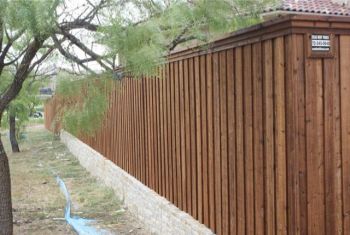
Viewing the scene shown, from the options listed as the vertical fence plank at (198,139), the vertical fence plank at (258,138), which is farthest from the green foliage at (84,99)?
the vertical fence plank at (258,138)

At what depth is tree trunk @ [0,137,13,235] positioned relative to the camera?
617cm

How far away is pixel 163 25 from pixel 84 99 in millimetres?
1225

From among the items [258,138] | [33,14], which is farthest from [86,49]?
[258,138]

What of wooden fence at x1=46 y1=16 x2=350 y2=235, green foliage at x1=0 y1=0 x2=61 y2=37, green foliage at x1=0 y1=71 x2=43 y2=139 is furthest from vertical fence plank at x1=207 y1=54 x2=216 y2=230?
green foliage at x1=0 y1=71 x2=43 y2=139

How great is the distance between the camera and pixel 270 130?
3623 mm

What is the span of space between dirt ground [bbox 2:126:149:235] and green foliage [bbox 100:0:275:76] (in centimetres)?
350

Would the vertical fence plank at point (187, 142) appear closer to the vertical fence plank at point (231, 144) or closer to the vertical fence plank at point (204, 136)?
the vertical fence plank at point (204, 136)

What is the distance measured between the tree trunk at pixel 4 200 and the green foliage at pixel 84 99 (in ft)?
6.31

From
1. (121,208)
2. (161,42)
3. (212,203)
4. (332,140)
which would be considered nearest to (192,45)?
(161,42)

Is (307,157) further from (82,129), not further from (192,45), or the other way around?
(82,129)

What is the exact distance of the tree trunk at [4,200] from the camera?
6168 mm

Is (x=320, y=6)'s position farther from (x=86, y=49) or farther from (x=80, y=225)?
(x=86, y=49)

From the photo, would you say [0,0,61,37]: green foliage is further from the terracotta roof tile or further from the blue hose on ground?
the terracotta roof tile

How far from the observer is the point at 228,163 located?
14.3 ft
